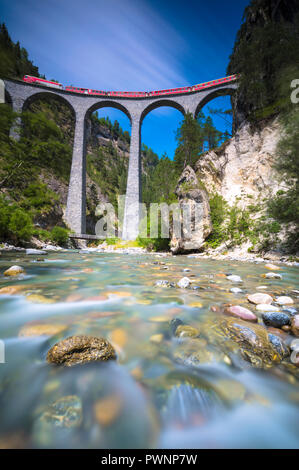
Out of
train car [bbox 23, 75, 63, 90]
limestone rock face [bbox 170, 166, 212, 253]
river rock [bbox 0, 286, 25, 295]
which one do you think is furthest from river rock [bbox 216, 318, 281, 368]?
train car [bbox 23, 75, 63, 90]

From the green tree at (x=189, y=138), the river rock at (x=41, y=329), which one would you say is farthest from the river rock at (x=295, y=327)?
the green tree at (x=189, y=138)

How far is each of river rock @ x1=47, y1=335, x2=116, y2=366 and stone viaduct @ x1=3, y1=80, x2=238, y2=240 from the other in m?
21.0

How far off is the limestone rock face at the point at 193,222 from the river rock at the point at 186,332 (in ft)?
34.2

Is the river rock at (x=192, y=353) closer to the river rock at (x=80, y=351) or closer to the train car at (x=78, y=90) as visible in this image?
the river rock at (x=80, y=351)

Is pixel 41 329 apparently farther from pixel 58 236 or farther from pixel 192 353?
pixel 58 236

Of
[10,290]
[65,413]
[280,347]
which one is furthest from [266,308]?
[10,290]

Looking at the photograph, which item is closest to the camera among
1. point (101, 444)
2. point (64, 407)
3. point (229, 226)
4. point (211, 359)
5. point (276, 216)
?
point (101, 444)

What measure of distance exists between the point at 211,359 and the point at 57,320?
1.20 metres

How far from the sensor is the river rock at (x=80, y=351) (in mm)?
1003

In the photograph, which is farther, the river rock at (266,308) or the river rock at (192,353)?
the river rock at (266,308)

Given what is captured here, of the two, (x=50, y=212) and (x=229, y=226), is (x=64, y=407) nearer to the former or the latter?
(x=229, y=226)

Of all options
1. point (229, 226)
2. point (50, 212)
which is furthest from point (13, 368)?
point (50, 212)

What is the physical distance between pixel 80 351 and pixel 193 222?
11.2m

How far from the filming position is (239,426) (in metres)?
0.69
